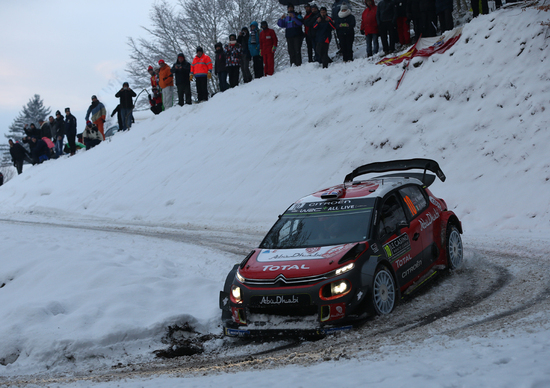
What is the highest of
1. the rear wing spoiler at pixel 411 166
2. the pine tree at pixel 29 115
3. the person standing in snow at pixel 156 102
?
the pine tree at pixel 29 115

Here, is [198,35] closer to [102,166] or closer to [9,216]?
[102,166]

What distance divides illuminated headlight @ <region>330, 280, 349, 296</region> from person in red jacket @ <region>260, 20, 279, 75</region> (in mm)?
16570

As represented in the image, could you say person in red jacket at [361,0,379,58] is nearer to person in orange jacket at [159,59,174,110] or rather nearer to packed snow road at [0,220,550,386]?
person in orange jacket at [159,59,174,110]

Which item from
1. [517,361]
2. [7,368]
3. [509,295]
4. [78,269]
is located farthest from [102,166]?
[517,361]

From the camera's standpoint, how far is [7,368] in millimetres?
5398

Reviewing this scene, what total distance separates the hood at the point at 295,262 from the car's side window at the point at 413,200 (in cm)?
150

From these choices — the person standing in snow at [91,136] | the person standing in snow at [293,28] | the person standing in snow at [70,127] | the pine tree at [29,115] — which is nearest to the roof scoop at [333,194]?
the person standing in snow at [293,28]

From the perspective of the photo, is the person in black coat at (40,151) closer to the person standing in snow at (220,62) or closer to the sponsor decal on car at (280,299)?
the person standing in snow at (220,62)

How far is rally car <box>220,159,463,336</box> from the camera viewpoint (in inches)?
210

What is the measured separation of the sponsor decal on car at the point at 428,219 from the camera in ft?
22.6

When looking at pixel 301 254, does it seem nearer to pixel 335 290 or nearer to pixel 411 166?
pixel 335 290

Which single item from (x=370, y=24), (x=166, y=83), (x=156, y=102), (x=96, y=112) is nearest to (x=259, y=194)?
(x=370, y=24)

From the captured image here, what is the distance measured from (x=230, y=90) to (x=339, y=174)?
1000 cm

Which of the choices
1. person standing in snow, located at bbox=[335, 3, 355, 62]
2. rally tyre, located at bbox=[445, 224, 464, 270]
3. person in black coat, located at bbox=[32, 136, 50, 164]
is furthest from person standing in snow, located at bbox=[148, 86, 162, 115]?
rally tyre, located at bbox=[445, 224, 464, 270]
